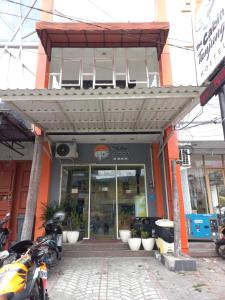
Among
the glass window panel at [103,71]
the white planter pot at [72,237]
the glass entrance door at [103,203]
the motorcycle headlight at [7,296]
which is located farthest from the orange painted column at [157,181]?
the motorcycle headlight at [7,296]

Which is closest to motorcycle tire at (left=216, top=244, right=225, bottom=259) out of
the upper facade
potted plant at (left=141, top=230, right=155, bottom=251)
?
potted plant at (left=141, top=230, right=155, bottom=251)

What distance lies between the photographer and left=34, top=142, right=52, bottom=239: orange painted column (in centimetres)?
727

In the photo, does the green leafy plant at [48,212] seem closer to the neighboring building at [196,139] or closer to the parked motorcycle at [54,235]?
the parked motorcycle at [54,235]

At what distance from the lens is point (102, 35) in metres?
7.82

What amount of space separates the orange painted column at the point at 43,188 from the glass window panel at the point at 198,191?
5352 millimetres

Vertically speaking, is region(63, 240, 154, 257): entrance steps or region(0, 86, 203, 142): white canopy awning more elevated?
region(0, 86, 203, 142): white canopy awning

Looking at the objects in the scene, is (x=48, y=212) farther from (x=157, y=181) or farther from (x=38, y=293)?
(x=38, y=293)

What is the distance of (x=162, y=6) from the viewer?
27.7 ft

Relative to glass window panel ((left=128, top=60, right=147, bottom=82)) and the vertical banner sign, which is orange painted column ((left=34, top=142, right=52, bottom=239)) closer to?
glass window panel ((left=128, top=60, right=147, bottom=82))

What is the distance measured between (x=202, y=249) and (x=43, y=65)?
296 inches

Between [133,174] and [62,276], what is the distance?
436 cm

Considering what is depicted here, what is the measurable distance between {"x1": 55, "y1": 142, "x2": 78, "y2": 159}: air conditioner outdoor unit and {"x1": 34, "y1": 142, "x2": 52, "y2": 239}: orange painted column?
0.29 meters

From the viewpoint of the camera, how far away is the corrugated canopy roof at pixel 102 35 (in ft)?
24.9

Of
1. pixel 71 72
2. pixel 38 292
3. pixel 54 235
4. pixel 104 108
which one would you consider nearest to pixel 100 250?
pixel 54 235
